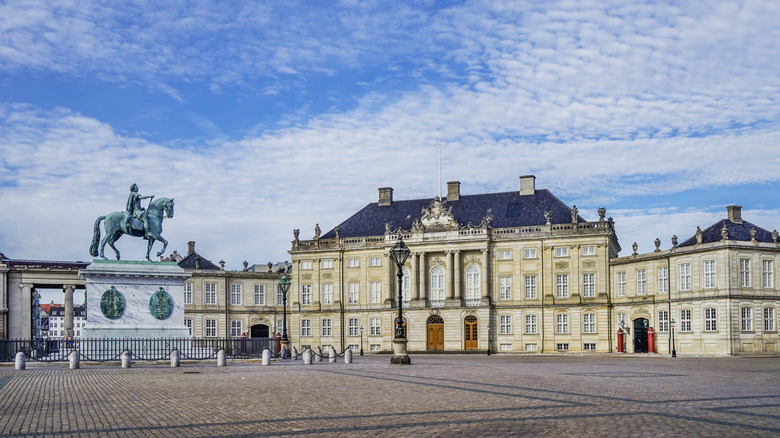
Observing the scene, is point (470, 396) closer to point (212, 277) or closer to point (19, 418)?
point (19, 418)

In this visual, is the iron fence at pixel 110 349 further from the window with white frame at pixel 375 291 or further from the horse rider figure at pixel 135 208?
the window with white frame at pixel 375 291

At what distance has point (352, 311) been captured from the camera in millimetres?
75125

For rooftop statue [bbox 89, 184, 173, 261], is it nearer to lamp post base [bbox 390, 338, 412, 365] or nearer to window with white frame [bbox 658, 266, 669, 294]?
lamp post base [bbox 390, 338, 412, 365]

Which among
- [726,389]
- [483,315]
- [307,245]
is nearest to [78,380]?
[726,389]

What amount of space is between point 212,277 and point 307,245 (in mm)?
9668

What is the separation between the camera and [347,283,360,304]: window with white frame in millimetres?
75188

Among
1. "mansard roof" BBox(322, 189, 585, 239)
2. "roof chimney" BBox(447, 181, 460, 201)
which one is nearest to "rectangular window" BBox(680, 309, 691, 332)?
"mansard roof" BBox(322, 189, 585, 239)

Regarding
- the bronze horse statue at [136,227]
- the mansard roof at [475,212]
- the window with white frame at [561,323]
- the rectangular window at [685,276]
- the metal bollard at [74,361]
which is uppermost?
the mansard roof at [475,212]

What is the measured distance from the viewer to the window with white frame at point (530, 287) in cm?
6912

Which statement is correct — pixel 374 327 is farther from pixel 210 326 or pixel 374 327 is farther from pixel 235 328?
pixel 210 326

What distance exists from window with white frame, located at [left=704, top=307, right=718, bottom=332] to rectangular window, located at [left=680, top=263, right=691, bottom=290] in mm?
2232

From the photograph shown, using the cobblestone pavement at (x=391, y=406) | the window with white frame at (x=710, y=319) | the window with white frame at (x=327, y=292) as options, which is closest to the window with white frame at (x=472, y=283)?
the window with white frame at (x=327, y=292)

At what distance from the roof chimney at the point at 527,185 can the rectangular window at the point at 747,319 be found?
22620 mm

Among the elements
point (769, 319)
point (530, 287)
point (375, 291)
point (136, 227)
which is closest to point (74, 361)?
point (136, 227)
